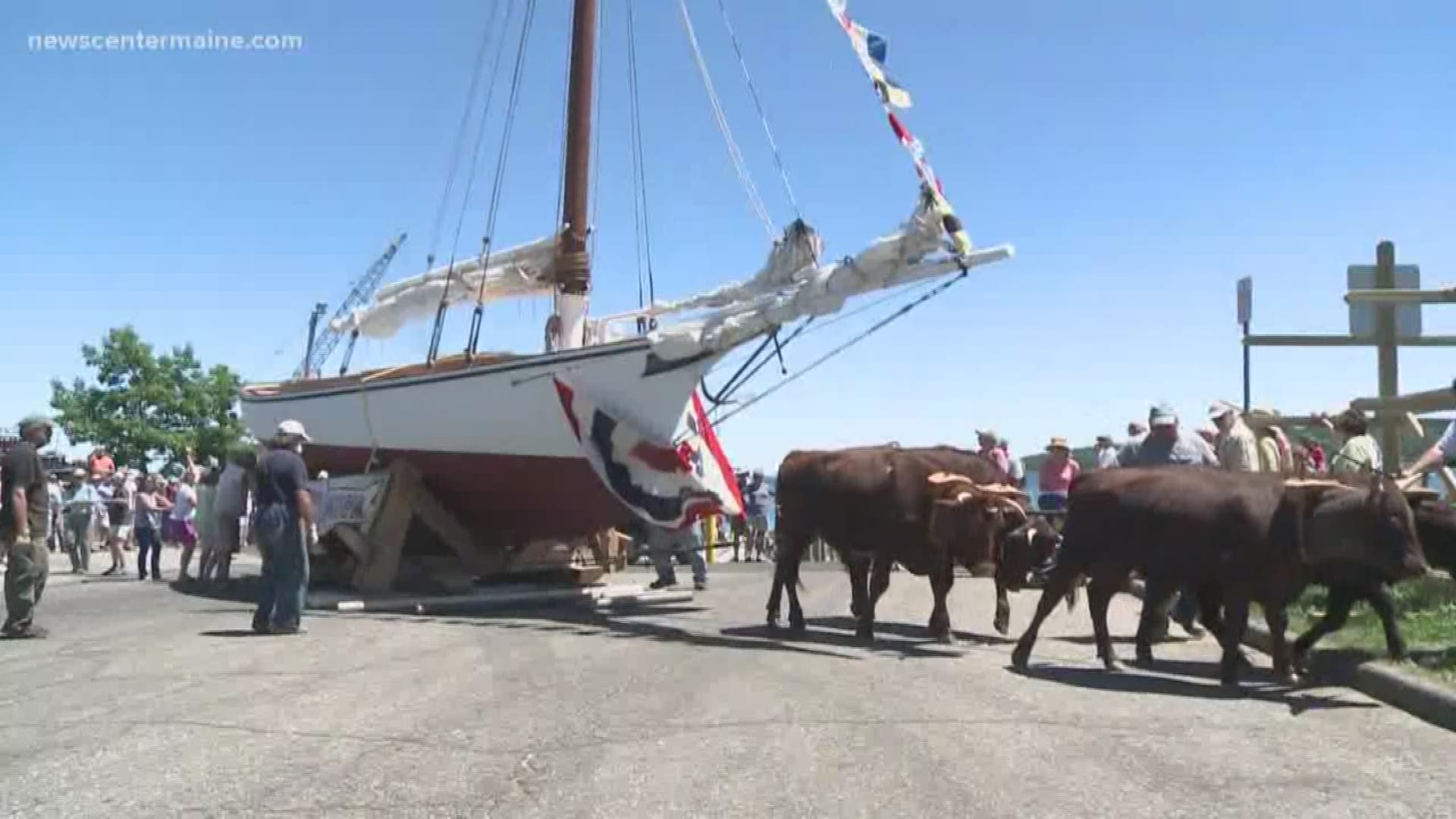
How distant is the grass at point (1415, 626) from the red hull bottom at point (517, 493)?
21.2ft

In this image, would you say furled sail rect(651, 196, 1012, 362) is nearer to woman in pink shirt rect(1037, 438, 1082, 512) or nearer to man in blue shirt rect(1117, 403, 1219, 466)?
man in blue shirt rect(1117, 403, 1219, 466)

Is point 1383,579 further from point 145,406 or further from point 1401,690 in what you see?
point 145,406

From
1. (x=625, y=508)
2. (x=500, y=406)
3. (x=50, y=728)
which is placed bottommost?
(x=50, y=728)

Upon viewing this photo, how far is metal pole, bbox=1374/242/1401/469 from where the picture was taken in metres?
11.2

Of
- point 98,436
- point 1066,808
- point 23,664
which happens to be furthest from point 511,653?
point 98,436

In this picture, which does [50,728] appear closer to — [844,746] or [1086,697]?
[844,746]

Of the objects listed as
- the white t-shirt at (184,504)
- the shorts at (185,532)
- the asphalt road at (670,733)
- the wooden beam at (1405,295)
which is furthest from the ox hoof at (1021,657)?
the white t-shirt at (184,504)

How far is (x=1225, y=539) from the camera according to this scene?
26.4 feet

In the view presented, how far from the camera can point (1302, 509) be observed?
25.9ft

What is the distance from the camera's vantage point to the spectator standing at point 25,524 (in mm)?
10000

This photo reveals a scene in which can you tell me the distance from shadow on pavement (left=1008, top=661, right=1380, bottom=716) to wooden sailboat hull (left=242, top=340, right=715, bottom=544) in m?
4.95

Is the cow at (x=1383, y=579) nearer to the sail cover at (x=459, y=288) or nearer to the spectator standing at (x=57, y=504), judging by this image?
the sail cover at (x=459, y=288)

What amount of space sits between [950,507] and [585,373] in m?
4.18

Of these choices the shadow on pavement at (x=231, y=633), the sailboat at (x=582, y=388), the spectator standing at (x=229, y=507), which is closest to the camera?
the shadow on pavement at (x=231, y=633)
